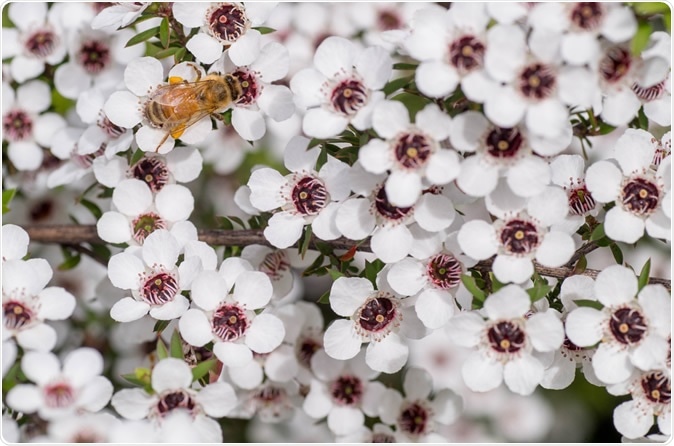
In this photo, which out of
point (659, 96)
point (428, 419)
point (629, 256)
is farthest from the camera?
point (629, 256)

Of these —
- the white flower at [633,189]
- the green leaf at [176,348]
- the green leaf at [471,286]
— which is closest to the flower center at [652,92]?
the white flower at [633,189]

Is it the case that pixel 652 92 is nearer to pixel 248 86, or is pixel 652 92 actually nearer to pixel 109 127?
pixel 248 86

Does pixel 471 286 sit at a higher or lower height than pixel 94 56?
higher

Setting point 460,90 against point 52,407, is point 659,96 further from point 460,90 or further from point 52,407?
point 52,407

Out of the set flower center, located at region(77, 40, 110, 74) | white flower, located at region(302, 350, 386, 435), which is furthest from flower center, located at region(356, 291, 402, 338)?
flower center, located at region(77, 40, 110, 74)

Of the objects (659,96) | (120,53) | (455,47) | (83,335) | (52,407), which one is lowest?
(83,335)

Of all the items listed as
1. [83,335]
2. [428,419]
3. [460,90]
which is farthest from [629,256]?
[83,335]

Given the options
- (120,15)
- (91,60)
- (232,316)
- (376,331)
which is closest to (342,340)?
(376,331)
